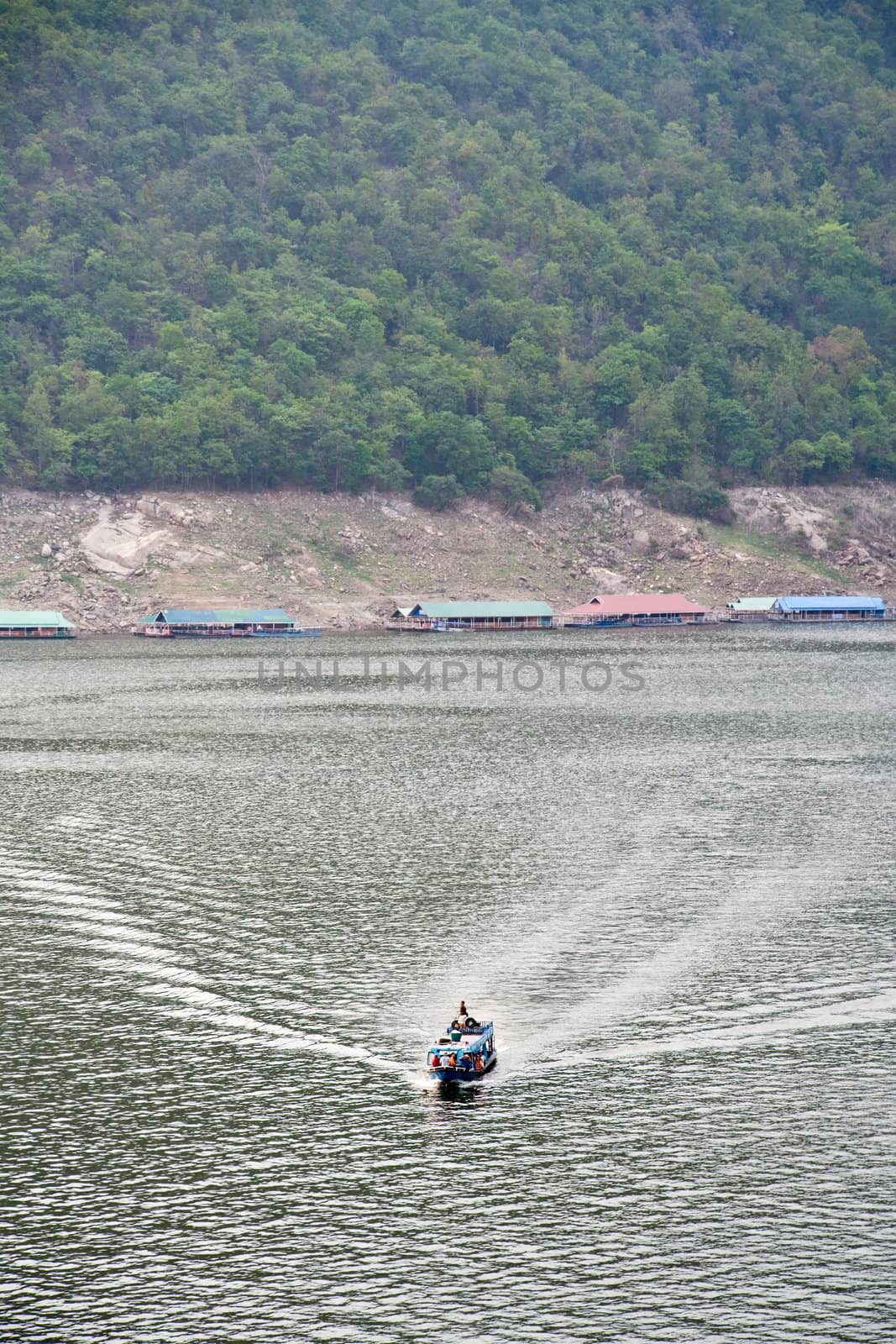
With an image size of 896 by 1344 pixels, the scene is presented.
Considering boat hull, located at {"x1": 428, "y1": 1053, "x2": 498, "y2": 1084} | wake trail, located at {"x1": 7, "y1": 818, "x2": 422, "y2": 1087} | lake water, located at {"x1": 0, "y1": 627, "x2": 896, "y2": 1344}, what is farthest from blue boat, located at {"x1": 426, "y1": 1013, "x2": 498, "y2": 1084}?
wake trail, located at {"x1": 7, "y1": 818, "x2": 422, "y2": 1087}

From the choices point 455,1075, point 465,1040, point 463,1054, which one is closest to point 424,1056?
point 465,1040

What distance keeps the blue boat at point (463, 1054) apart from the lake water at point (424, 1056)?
953 millimetres

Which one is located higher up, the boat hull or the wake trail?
the boat hull

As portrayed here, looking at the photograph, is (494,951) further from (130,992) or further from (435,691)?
(435,691)

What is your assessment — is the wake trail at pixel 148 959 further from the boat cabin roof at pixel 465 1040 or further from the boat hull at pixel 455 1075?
the boat cabin roof at pixel 465 1040

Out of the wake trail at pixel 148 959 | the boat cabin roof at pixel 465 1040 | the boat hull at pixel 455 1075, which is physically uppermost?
the boat cabin roof at pixel 465 1040

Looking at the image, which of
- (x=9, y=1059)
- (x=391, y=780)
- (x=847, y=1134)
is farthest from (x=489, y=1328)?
(x=391, y=780)

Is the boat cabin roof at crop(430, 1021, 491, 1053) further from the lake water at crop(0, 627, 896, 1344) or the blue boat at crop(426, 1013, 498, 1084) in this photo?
the lake water at crop(0, 627, 896, 1344)

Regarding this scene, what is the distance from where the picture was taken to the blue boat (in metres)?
58.4

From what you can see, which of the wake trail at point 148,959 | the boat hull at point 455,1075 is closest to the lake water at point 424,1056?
the wake trail at point 148,959

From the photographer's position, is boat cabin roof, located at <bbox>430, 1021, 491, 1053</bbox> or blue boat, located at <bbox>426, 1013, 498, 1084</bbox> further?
boat cabin roof, located at <bbox>430, 1021, 491, 1053</bbox>

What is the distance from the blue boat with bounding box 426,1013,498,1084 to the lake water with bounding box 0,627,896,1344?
0.95 m

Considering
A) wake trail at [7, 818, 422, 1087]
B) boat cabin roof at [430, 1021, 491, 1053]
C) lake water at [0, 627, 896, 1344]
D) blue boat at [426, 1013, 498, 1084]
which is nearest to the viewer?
lake water at [0, 627, 896, 1344]

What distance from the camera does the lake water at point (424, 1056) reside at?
4484 cm
